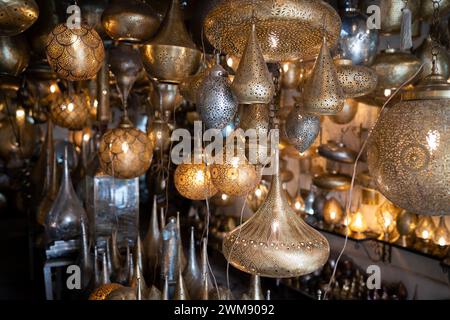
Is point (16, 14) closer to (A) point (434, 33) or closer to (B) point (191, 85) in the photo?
(B) point (191, 85)

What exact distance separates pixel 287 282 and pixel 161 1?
2599 millimetres

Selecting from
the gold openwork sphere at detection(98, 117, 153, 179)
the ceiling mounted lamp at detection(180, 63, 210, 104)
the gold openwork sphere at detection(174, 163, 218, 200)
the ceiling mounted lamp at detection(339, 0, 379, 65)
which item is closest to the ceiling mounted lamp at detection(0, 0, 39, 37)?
the ceiling mounted lamp at detection(180, 63, 210, 104)

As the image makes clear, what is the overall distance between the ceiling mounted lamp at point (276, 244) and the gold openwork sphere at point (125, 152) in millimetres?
749

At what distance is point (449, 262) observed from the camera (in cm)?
228

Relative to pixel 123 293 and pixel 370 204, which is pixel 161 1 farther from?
pixel 370 204

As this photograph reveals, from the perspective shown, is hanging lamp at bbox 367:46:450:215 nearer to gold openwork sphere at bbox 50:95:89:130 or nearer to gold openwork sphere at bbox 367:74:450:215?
gold openwork sphere at bbox 367:74:450:215

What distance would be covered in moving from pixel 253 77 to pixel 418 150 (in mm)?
376

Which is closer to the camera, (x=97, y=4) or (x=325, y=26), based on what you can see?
(x=325, y=26)

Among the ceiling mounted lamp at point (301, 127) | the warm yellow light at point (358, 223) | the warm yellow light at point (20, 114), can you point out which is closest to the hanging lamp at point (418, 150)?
the ceiling mounted lamp at point (301, 127)

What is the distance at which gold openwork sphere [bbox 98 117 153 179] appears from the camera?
1.62m

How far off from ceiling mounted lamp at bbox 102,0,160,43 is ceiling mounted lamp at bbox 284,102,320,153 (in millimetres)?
568

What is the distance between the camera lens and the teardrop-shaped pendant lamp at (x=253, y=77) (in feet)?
2.96

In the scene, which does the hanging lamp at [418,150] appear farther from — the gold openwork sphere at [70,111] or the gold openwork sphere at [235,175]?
the gold openwork sphere at [70,111]
